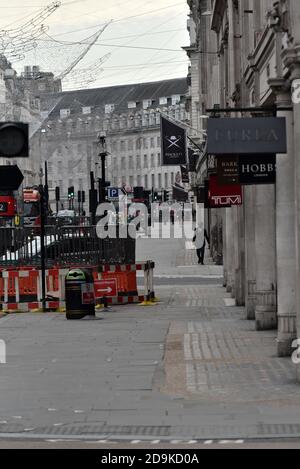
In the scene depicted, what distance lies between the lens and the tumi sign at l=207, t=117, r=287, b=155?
14523 millimetres

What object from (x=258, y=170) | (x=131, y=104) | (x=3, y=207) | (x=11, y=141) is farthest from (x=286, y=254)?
(x=131, y=104)

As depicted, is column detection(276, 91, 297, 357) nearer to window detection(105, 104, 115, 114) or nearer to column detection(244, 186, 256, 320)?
column detection(244, 186, 256, 320)

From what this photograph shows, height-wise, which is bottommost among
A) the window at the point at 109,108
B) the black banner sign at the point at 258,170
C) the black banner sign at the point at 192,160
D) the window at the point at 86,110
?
the black banner sign at the point at 258,170

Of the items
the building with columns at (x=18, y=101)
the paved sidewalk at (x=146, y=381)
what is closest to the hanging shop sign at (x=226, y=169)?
the paved sidewalk at (x=146, y=381)

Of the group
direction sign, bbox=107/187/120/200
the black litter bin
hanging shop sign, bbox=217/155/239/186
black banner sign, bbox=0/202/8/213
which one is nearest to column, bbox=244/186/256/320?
the black litter bin

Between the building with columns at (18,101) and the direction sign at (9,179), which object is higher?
the building with columns at (18,101)

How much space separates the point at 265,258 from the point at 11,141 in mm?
11882

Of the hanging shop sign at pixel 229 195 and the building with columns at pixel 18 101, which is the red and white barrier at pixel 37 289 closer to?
the hanging shop sign at pixel 229 195

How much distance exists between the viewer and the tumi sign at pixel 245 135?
14.5 metres

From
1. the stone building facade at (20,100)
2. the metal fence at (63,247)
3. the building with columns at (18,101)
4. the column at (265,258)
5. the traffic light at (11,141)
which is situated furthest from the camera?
the building with columns at (18,101)

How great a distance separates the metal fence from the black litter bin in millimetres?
4454

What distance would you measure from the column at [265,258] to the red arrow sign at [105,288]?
7380 millimetres

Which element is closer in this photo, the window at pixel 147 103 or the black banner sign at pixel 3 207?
the black banner sign at pixel 3 207

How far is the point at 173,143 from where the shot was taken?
4788 cm
